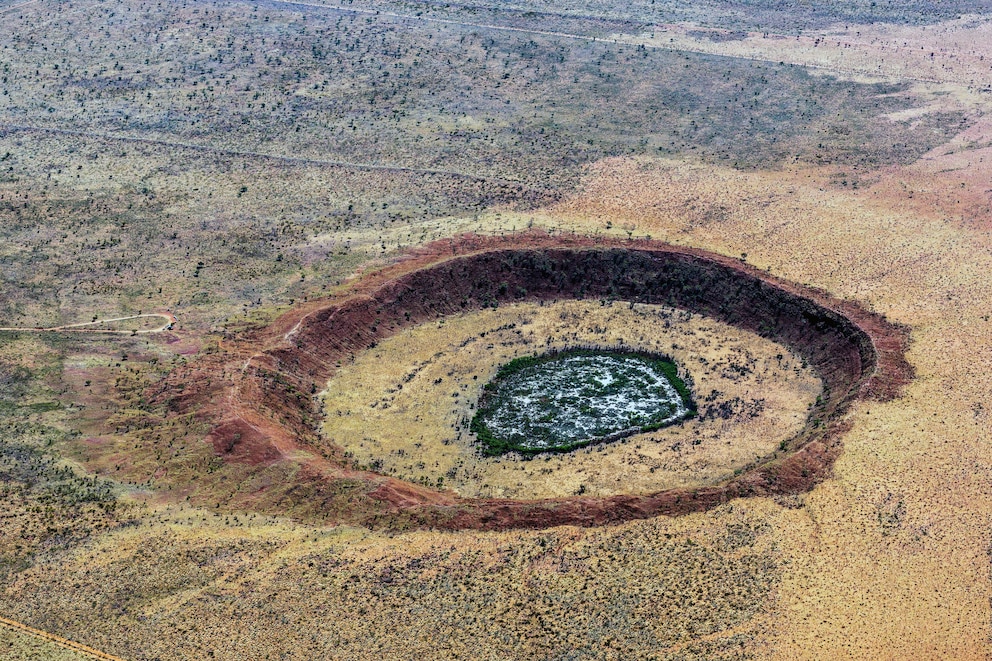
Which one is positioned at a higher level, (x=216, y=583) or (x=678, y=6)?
(x=678, y=6)

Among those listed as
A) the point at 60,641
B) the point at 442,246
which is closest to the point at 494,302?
the point at 442,246

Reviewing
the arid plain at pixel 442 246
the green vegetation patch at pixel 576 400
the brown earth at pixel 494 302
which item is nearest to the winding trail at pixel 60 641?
the arid plain at pixel 442 246

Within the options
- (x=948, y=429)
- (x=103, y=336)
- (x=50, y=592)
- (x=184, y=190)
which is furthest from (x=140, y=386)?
(x=948, y=429)

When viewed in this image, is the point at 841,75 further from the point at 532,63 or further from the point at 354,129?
the point at 354,129

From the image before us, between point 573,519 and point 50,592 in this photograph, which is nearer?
point 50,592

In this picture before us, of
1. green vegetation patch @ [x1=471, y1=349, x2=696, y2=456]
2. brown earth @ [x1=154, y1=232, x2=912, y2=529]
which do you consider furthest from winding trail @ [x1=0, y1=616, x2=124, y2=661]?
green vegetation patch @ [x1=471, y1=349, x2=696, y2=456]

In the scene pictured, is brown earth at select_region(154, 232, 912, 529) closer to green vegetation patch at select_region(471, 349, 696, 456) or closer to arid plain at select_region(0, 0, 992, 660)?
arid plain at select_region(0, 0, 992, 660)
